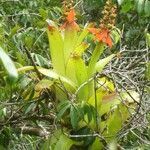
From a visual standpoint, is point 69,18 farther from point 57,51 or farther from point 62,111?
point 62,111

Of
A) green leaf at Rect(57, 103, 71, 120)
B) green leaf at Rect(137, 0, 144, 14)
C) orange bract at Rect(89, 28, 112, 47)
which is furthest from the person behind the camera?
green leaf at Rect(137, 0, 144, 14)

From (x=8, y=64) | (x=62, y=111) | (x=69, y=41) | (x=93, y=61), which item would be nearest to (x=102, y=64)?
(x=93, y=61)

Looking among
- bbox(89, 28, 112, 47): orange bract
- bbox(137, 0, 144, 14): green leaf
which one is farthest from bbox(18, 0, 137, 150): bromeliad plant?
bbox(137, 0, 144, 14): green leaf

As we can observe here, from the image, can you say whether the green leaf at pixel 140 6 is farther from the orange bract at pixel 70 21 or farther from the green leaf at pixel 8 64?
the green leaf at pixel 8 64

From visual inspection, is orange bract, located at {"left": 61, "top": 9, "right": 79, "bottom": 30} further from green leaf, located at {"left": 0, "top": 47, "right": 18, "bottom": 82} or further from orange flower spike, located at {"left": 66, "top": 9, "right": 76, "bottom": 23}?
green leaf, located at {"left": 0, "top": 47, "right": 18, "bottom": 82}

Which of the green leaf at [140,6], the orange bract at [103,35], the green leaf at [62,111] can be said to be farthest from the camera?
the green leaf at [140,6]

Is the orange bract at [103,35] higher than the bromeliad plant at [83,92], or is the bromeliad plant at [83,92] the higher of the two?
the orange bract at [103,35]

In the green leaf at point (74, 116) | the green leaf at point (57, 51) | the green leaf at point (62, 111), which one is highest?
the green leaf at point (57, 51)

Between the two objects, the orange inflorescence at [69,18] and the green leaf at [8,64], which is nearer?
the green leaf at [8,64]

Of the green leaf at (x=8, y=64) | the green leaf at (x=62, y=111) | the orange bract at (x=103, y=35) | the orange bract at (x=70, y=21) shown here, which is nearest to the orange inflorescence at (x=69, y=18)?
the orange bract at (x=70, y=21)
